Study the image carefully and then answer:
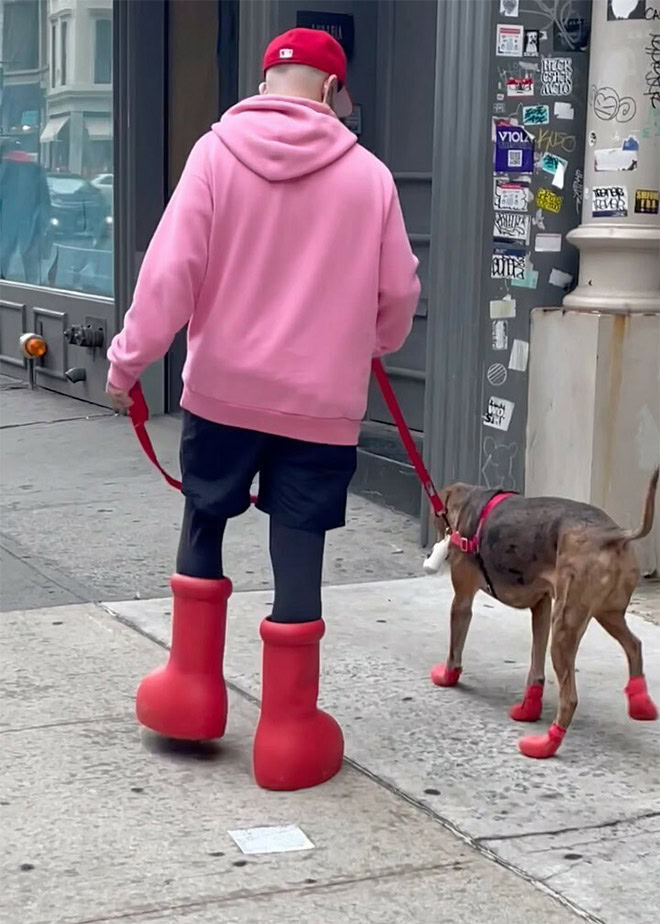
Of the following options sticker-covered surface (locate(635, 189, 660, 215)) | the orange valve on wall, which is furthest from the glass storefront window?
sticker-covered surface (locate(635, 189, 660, 215))

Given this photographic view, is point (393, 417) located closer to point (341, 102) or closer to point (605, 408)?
point (341, 102)

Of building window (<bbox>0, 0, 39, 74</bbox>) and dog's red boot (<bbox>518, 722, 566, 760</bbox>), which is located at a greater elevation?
building window (<bbox>0, 0, 39, 74</bbox>)

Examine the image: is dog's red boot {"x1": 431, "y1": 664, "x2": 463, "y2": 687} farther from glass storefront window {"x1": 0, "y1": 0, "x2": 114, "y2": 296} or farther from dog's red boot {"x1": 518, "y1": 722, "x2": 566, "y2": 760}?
glass storefront window {"x1": 0, "y1": 0, "x2": 114, "y2": 296}

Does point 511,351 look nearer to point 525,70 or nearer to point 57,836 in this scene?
point 525,70

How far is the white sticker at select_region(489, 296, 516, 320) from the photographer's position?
578cm

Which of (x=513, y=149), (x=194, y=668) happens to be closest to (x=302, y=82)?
(x=194, y=668)

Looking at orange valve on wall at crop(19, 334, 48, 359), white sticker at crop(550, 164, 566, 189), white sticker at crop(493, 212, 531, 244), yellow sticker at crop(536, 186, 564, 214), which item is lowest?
orange valve on wall at crop(19, 334, 48, 359)

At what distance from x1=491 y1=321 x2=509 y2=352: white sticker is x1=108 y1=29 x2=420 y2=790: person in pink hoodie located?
2027 mm

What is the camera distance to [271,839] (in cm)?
337

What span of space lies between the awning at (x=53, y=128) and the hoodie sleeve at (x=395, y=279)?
6936 mm

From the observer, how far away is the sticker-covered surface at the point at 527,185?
5617 millimetres

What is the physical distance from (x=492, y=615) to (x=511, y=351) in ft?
3.61

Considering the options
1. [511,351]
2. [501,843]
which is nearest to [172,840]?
[501,843]

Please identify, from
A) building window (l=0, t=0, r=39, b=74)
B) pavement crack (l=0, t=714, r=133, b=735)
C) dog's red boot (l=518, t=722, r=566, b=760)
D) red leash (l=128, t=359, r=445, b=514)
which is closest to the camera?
red leash (l=128, t=359, r=445, b=514)
